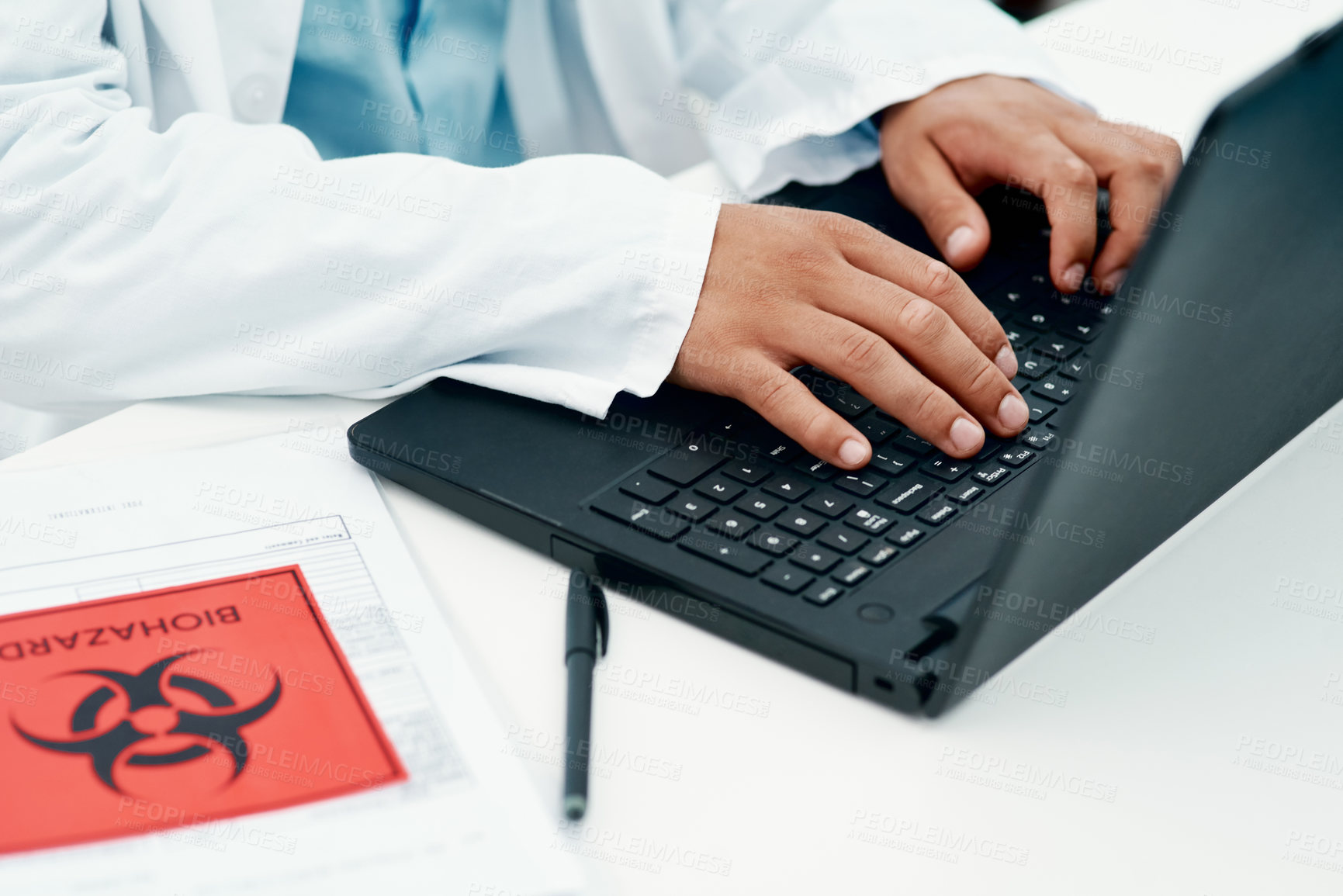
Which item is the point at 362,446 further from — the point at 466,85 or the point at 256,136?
the point at 466,85

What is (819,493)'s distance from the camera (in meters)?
0.51

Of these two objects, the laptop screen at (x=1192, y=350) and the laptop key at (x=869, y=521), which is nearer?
the laptop screen at (x=1192, y=350)

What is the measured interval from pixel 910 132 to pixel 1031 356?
0.27 meters

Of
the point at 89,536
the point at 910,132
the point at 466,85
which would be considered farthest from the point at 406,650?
the point at 466,85

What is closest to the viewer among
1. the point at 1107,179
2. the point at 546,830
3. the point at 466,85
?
the point at 546,830

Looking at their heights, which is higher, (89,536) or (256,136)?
(256,136)

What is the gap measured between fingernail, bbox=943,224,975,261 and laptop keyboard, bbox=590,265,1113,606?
132 millimetres

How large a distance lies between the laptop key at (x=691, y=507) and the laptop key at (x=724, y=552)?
0.5 inches

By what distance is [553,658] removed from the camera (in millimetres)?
461

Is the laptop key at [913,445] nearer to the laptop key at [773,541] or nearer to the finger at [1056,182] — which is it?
the laptop key at [773,541]

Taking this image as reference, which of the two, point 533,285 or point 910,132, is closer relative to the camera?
point 533,285

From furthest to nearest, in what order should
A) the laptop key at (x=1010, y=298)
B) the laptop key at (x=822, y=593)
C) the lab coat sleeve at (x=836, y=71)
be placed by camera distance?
1. the lab coat sleeve at (x=836, y=71)
2. the laptop key at (x=1010, y=298)
3. the laptop key at (x=822, y=593)

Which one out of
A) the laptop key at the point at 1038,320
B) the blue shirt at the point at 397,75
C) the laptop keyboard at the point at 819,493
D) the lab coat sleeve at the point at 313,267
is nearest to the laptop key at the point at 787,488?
the laptop keyboard at the point at 819,493

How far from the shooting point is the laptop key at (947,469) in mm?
519
